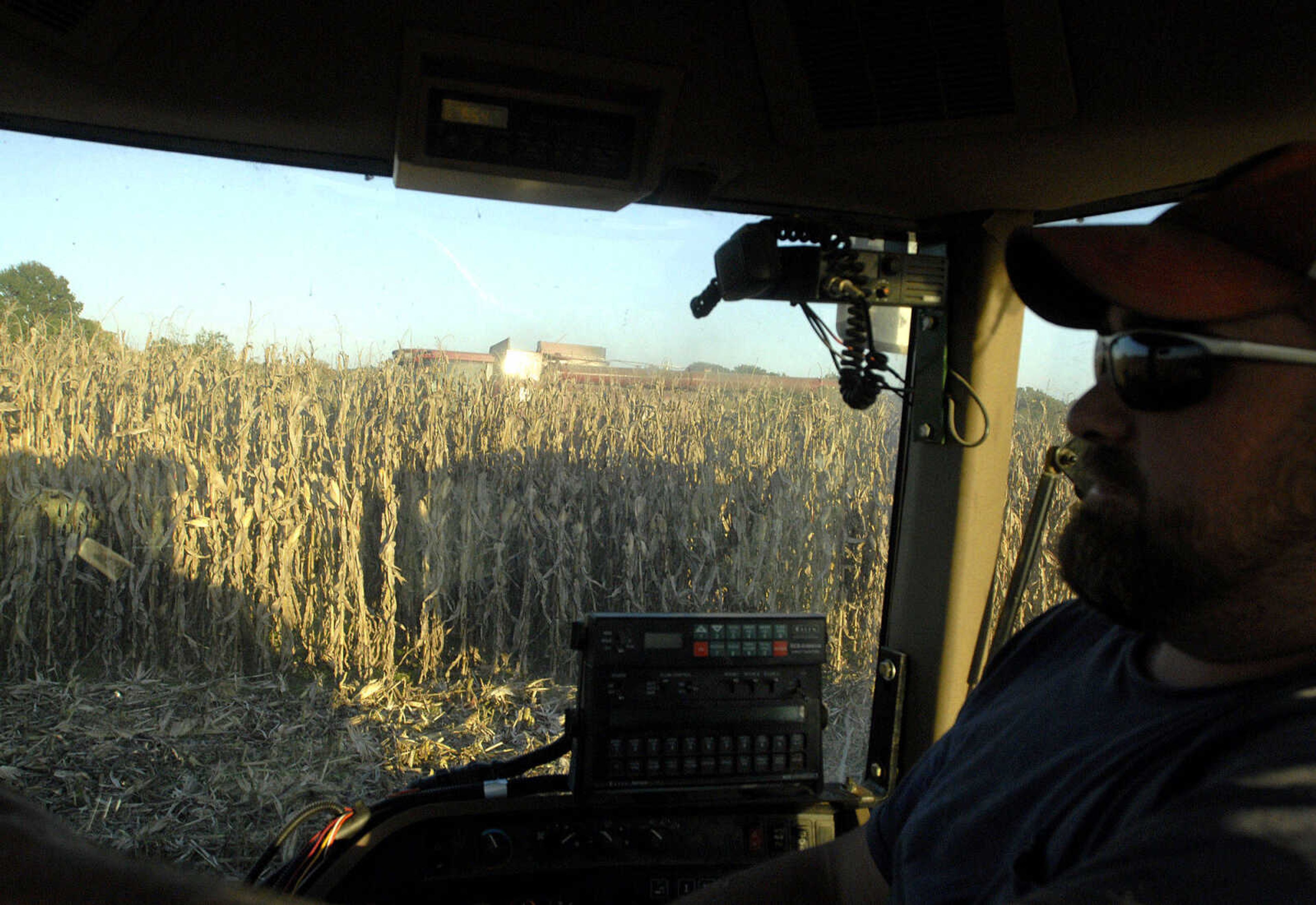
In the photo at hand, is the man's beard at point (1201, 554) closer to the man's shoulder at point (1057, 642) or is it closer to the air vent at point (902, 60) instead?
the man's shoulder at point (1057, 642)

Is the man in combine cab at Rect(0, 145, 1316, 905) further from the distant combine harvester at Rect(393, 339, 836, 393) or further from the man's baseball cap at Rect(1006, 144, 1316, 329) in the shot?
the distant combine harvester at Rect(393, 339, 836, 393)

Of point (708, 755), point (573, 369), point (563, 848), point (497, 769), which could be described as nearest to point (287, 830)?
point (497, 769)

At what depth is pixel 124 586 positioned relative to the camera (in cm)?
145

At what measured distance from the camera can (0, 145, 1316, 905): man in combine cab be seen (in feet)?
2.10

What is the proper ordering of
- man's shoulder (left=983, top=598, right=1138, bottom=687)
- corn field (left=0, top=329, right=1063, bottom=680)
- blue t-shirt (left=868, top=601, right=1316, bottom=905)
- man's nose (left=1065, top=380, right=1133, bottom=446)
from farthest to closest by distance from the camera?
corn field (left=0, top=329, right=1063, bottom=680) < man's shoulder (left=983, top=598, right=1138, bottom=687) < man's nose (left=1065, top=380, right=1133, bottom=446) < blue t-shirt (left=868, top=601, right=1316, bottom=905)

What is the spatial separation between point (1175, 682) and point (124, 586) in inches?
59.4

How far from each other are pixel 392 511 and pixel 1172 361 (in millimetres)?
1225

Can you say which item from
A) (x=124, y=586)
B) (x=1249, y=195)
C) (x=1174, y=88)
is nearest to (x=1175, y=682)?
(x=1249, y=195)

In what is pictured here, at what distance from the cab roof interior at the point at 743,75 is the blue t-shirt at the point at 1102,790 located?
77 centimetres

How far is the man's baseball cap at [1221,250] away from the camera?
0.85m

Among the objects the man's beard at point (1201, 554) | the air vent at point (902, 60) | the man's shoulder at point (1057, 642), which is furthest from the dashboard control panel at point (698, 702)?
the air vent at point (902, 60)

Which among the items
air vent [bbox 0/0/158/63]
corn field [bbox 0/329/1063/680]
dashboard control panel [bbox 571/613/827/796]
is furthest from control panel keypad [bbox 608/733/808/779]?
air vent [bbox 0/0/158/63]

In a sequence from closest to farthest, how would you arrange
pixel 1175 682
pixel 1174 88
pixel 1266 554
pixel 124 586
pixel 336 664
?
pixel 1266 554 < pixel 1175 682 < pixel 1174 88 < pixel 124 586 < pixel 336 664

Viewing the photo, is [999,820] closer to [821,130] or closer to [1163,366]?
[1163,366]
